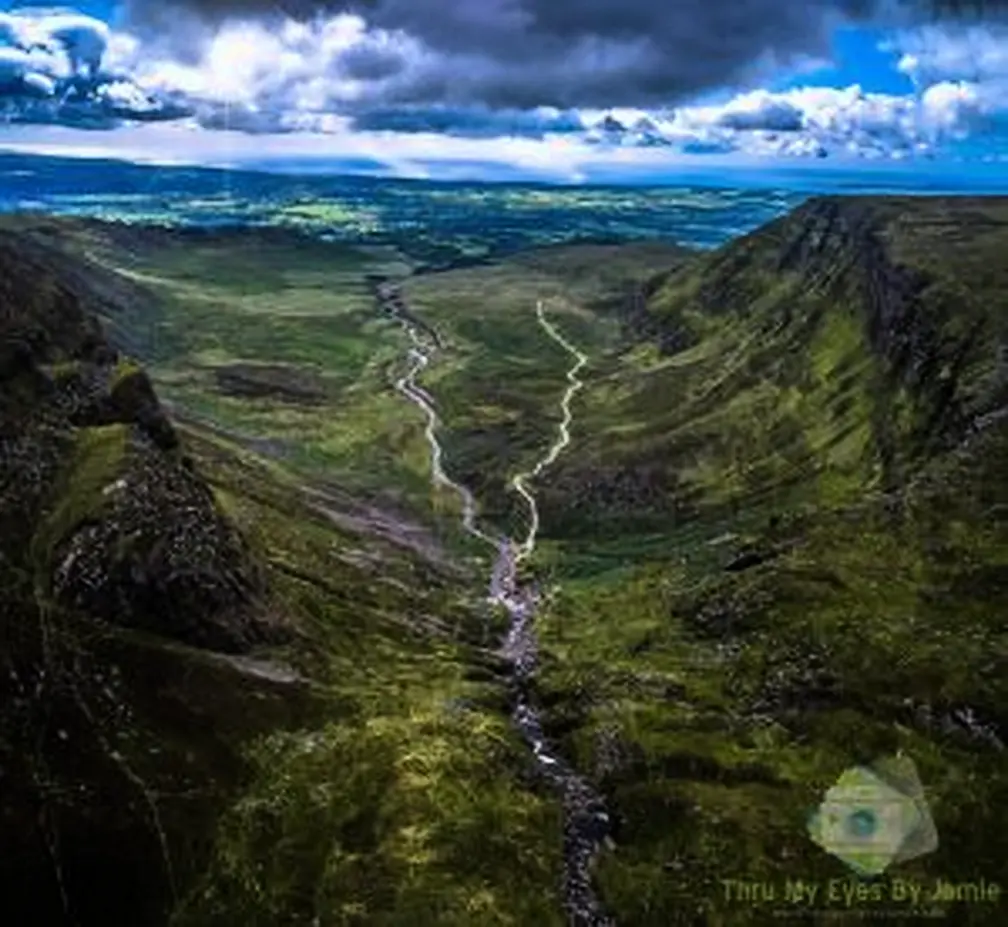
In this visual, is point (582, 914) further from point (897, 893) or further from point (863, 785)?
point (863, 785)

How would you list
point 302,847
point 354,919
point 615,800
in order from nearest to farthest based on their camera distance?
point 354,919, point 302,847, point 615,800

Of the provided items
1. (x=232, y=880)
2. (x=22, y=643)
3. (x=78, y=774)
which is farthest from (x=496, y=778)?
(x=22, y=643)

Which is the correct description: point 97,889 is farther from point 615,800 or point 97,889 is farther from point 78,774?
point 615,800

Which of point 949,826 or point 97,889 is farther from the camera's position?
point 949,826

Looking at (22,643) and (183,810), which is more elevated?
(22,643)

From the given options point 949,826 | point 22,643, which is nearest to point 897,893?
point 949,826

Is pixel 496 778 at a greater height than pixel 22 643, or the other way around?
pixel 22 643

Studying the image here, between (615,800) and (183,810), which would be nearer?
(183,810)

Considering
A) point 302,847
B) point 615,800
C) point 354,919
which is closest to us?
point 354,919
